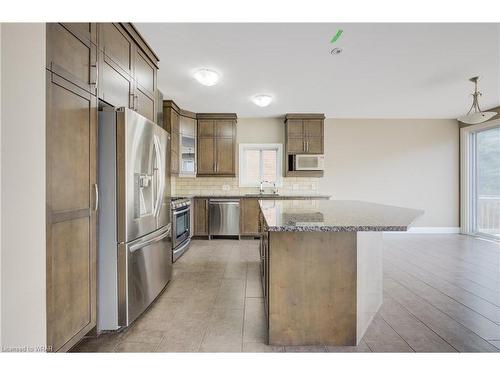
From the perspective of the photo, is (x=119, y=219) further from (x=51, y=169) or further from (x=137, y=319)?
(x=137, y=319)

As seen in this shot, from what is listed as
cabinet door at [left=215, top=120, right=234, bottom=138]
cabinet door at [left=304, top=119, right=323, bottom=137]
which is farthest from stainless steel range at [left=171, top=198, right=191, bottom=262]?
cabinet door at [left=304, top=119, right=323, bottom=137]

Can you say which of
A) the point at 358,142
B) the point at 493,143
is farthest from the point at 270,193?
the point at 493,143

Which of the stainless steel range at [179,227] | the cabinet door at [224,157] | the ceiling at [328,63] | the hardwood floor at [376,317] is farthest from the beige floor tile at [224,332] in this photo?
the cabinet door at [224,157]

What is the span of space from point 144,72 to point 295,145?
3443mm

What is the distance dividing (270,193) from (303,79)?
8.67ft

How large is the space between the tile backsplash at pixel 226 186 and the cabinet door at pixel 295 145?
0.66 meters

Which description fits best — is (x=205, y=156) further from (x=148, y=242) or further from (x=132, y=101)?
(x=148, y=242)

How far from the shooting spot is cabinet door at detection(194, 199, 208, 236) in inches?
206

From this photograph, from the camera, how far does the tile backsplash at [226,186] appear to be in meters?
5.76

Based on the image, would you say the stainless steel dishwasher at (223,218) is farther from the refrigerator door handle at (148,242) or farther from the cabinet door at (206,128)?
the refrigerator door handle at (148,242)

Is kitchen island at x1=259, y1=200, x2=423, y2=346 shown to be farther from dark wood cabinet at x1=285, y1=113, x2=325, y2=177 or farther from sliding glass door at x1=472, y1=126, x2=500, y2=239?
sliding glass door at x1=472, y1=126, x2=500, y2=239

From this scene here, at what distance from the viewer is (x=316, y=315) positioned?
1.75 meters

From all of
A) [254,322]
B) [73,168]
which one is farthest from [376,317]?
[73,168]

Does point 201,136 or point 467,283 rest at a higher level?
point 201,136
